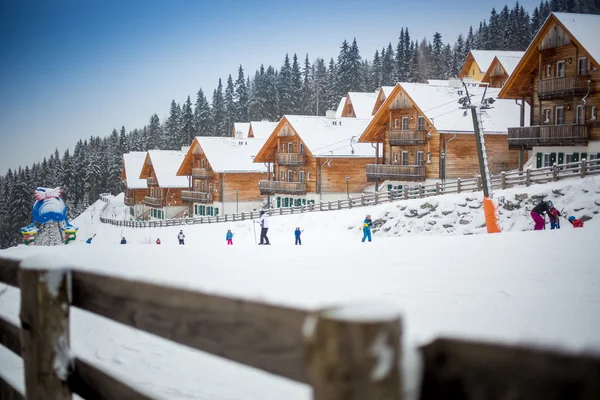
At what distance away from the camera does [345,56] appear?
3743 inches

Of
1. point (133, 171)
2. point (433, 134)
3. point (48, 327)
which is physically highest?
point (433, 134)

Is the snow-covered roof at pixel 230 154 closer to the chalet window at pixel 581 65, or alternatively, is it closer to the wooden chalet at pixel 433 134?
the wooden chalet at pixel 433 134

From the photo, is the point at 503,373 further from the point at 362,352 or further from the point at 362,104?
the point at 362,104

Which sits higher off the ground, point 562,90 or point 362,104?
point 362,104

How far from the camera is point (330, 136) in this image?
1939 inches

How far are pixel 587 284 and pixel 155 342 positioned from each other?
668 centimetres

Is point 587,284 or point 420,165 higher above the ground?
point 420,165

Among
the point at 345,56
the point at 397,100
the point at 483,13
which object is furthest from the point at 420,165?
the point at 483,13

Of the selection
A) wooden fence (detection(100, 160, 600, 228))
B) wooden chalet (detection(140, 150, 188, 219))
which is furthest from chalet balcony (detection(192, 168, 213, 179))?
wooden chalet (detection(140, 150, 188, 219))

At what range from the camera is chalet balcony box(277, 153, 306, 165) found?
160 ft

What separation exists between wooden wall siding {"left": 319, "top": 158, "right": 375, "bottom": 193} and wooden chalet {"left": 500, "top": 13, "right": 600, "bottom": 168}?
51.7 feet

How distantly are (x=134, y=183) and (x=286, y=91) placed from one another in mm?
36991

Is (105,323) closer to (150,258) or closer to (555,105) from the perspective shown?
(150,258)

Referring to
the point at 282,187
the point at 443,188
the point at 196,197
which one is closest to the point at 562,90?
the point at 443,188
